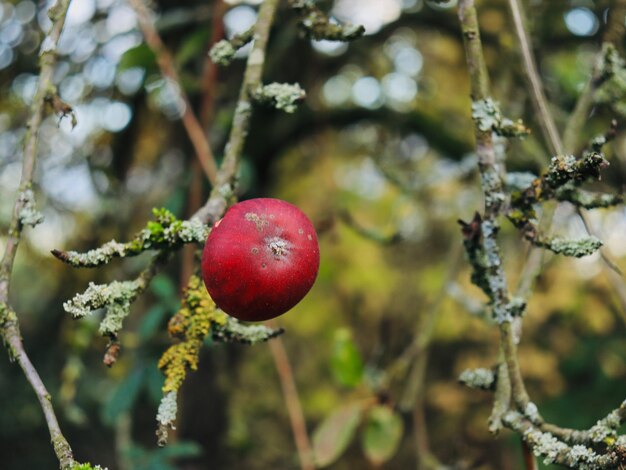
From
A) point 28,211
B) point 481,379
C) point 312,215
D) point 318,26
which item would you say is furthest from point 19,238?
point 312,215

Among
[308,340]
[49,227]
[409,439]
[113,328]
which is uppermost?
[113,328]

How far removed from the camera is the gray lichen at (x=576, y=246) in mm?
698

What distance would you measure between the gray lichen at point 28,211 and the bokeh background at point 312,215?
1.78 ft

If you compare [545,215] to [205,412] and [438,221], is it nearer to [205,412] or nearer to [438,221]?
[205,412]

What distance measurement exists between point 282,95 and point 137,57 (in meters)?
1.14

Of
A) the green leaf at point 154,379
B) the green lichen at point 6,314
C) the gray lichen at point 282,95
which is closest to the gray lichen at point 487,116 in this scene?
the gray lichen at point 282,95

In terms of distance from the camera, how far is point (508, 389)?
803 mm

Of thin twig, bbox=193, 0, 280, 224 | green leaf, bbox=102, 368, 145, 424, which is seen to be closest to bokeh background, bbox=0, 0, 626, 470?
green leaf, bbox=102, 368, 145, 424

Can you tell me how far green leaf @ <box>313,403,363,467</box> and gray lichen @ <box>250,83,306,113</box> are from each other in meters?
1.14

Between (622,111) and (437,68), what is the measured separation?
3.21 meters

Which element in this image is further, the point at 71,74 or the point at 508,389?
the point at 71,74

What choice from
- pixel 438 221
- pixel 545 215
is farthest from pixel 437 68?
pixel 545 215

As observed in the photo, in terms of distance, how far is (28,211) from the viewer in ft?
2.42

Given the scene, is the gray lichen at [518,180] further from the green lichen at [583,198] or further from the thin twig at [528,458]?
the thin twig at [528,458]
